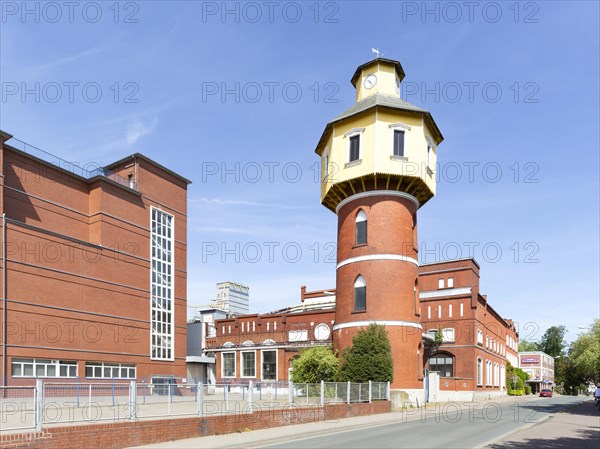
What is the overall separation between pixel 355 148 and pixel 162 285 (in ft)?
78.8

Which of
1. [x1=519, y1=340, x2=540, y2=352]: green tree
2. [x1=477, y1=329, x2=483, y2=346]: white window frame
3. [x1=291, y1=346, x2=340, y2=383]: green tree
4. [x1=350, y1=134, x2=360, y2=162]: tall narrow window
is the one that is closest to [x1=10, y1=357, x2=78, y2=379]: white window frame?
[x1=291, y1=346, x2=340, y2=383]: green tree

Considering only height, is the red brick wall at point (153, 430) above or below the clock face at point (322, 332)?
above

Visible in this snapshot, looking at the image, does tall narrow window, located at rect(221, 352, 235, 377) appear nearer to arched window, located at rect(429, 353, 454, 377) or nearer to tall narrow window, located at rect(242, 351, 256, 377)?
tall narrow window, located at rect(242, 351, 256, 377)

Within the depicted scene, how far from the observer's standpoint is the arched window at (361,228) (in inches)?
1395

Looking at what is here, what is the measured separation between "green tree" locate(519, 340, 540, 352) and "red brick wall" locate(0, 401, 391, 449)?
139786 millimetres

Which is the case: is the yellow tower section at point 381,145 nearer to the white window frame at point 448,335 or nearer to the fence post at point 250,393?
the fence post at point 250,393

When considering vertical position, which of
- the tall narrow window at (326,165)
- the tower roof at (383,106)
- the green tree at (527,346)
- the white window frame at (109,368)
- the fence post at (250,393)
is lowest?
the green tree at (527,346)

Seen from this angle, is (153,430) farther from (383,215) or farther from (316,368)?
(383,215)

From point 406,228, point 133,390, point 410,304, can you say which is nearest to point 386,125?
point 406,228

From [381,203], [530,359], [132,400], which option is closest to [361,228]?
[381,203]

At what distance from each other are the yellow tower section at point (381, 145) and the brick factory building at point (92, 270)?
18.8 m

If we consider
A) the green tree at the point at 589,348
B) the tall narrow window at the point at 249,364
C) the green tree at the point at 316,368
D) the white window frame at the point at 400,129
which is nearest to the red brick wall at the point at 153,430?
the green tree at the point at 316,368

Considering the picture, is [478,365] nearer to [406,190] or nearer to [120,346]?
[406,190]

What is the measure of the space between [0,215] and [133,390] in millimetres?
24460
